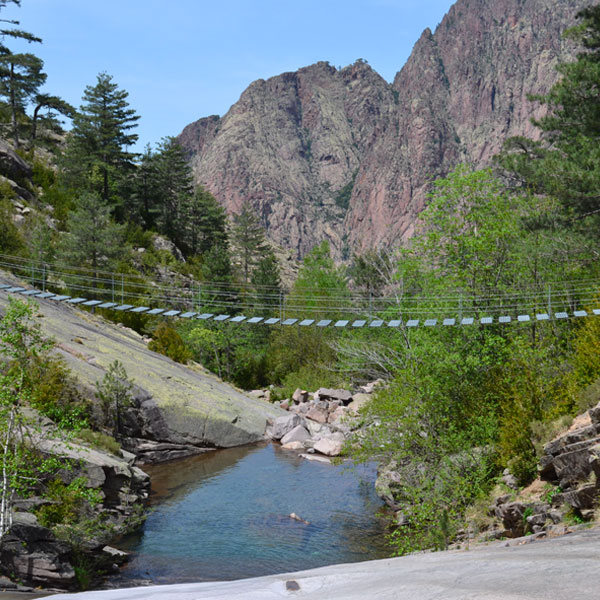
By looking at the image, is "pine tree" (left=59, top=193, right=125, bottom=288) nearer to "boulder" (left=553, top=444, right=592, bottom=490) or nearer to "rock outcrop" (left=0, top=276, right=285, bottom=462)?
"rock outcrop" (left=0, top=276, right=285, bottom=462)

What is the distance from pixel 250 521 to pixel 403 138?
157 meters

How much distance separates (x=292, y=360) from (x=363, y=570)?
3715 centimetres

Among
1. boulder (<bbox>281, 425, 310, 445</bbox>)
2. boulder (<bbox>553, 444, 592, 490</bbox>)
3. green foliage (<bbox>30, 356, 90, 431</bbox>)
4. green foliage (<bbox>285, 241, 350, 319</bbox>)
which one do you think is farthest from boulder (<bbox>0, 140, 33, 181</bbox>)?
boulder (<bbox>553, 444, 592, 490</bbox>)

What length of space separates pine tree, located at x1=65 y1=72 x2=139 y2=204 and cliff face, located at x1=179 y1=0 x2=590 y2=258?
98343 mm

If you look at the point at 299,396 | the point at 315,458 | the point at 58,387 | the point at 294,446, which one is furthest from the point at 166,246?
the point at 58,387

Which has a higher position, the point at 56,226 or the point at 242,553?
the point at 56,226

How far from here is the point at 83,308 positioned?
34.2m

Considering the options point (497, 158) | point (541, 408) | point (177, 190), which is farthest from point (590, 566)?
point (177, 190)

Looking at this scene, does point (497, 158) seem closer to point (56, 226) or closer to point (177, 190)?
point (56, 226)

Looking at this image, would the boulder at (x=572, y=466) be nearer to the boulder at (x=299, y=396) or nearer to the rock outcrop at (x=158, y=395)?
the rock outcrop at (x=158, y=395)

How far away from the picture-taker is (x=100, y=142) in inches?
2144

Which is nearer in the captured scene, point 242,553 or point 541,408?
point 541,408

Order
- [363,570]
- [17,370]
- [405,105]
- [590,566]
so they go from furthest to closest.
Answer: [405,105]
[17,370]
[363,570]
[590,566]

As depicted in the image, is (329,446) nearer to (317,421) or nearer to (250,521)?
(317,421)
